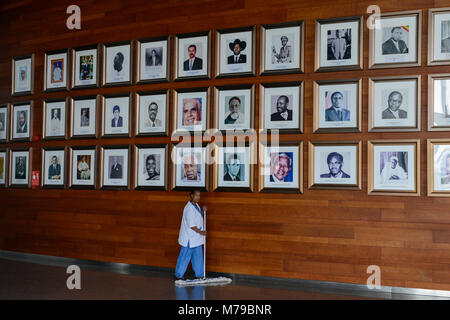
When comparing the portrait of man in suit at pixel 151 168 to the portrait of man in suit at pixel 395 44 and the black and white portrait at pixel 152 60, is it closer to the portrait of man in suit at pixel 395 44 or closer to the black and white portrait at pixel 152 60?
the black and white portrait at pixel 152 60

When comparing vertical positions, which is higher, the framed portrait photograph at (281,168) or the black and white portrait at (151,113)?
the black and white portrait at (151,113)

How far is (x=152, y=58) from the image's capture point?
361 inches

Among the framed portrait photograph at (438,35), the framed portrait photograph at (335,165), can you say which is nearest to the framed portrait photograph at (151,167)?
the framed portrait photograph at (335,165)

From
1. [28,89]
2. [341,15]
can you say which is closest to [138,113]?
[28,89]

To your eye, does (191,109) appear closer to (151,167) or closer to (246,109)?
(246,109)

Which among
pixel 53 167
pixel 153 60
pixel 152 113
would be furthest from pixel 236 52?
pixel 53 167

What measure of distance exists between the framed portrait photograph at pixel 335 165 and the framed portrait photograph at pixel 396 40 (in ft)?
4.49

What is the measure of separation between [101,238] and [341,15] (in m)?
6.11

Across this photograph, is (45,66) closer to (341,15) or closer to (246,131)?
(246,131)

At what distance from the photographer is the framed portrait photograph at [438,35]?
7250mm

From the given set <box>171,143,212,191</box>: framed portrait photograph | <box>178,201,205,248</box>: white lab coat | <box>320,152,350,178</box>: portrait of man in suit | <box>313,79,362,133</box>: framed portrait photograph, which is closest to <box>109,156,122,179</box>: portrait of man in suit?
<box>171,143,212,191</box>: framed portrait photograph

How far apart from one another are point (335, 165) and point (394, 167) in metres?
0.91

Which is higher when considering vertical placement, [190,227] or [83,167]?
[83,167]

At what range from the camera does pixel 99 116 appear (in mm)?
9656
